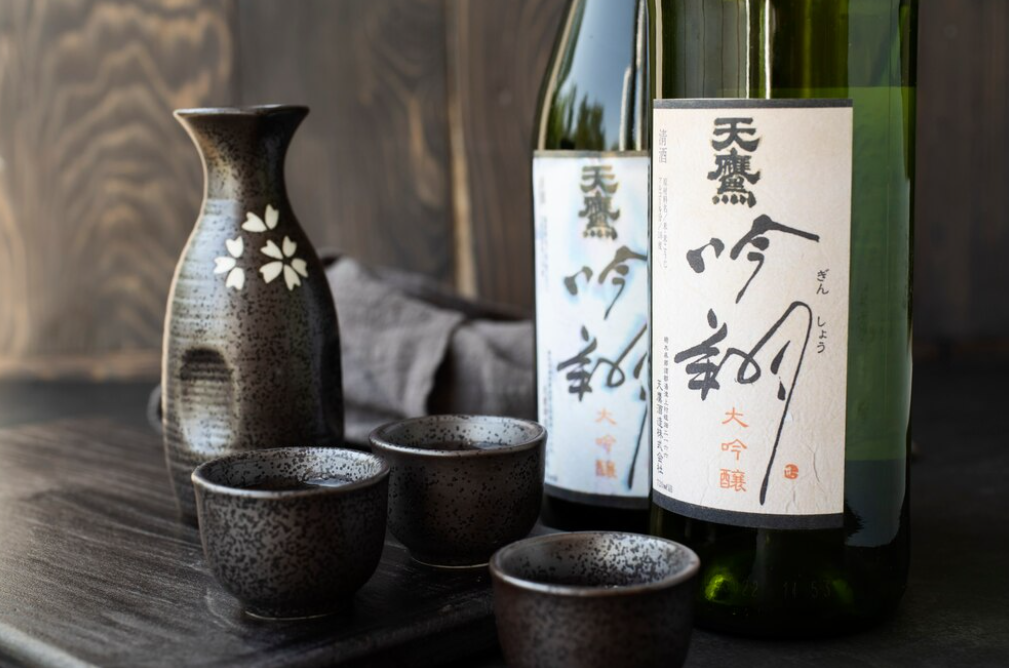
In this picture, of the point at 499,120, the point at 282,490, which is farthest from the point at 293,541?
the point at 499,120

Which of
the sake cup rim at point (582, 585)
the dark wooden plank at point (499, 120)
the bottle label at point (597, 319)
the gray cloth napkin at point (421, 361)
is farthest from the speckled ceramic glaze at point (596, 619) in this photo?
the dark wooden plank at point (499, 120)

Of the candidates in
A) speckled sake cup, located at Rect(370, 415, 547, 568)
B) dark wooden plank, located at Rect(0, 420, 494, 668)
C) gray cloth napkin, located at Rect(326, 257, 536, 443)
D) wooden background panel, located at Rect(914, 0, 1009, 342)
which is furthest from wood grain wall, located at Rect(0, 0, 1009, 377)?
speckled sake cup, located at Rect(370, 415, 547, 568)

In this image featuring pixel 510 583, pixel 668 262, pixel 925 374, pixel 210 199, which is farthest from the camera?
pixel 925 374

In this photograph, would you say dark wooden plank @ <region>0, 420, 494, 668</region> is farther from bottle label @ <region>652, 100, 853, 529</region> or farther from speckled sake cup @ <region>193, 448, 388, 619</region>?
bottle label @ <region>652, 100, 853, 529</region>

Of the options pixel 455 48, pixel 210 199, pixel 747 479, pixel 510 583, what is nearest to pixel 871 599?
pixel 747 479

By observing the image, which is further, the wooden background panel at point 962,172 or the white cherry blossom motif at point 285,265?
the wooden background panel at point 962,172

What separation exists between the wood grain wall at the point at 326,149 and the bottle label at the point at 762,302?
755 mm

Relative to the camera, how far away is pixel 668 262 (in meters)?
0.51

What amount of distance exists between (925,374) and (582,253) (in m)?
0.69

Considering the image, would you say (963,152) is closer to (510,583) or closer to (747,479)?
(747,479)

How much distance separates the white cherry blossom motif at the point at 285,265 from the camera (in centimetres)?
61

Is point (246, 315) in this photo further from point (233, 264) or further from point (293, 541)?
point (293, 541)

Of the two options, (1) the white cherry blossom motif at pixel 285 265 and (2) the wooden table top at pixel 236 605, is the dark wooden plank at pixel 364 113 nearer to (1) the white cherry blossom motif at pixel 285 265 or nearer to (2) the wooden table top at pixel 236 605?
(2) the wooden table top at pixel 236 605

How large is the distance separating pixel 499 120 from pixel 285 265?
660 mm
